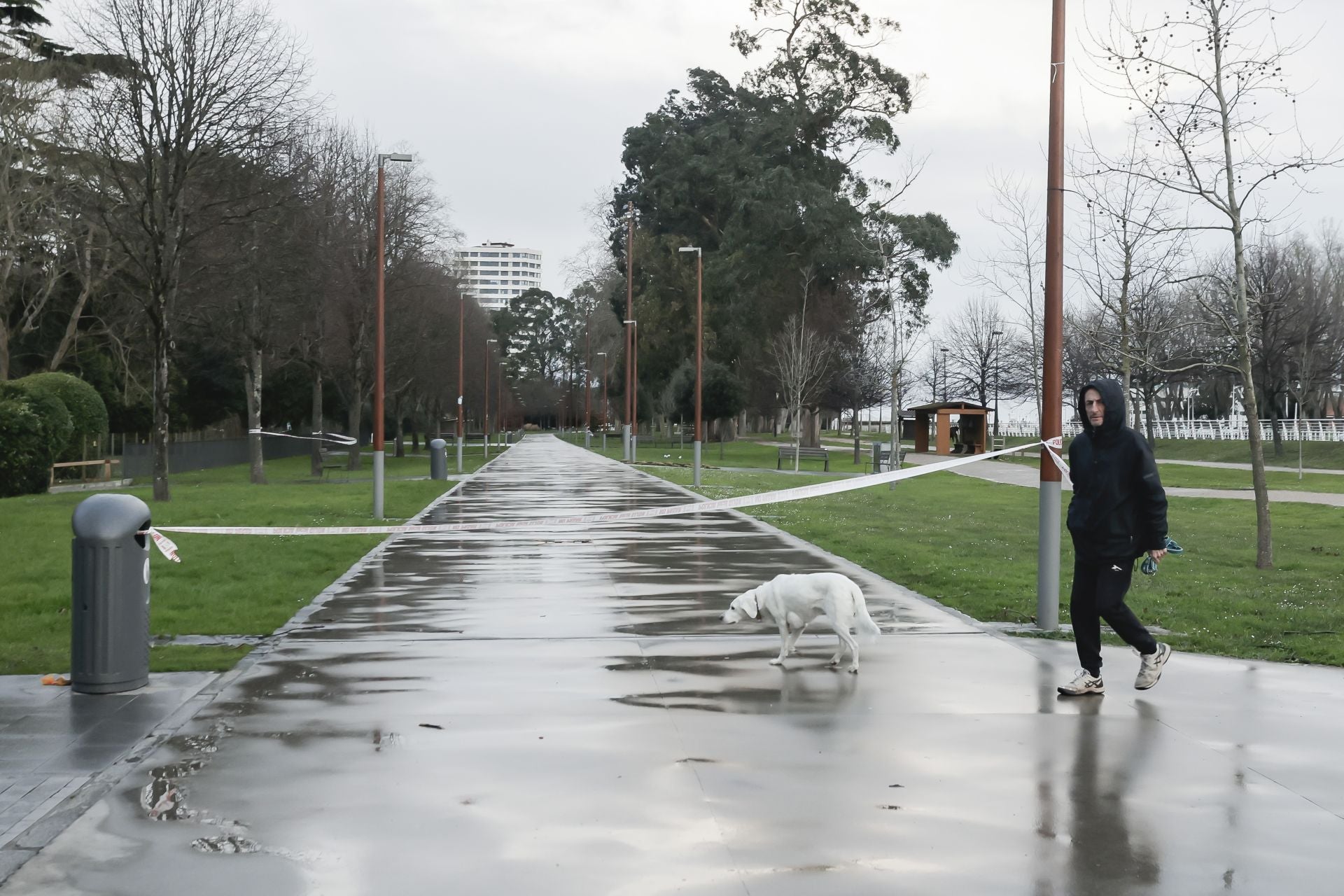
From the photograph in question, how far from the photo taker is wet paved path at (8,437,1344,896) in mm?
5059

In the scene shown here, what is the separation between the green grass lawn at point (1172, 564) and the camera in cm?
1102

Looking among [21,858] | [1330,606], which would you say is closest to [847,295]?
[1330,606]

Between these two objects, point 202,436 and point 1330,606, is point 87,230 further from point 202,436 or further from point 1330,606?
point 1330,606

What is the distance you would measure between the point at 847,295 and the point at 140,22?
43968mm

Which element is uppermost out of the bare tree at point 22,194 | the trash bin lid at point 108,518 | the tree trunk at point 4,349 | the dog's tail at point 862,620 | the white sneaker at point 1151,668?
the bare tree at point 22,194

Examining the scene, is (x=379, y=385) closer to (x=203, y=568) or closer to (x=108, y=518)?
(x=203, y=568)

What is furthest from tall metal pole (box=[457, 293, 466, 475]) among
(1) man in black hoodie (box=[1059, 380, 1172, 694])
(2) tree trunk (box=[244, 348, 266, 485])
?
(1) man in black hoodie (box=[1059, 380, 1172, 694])

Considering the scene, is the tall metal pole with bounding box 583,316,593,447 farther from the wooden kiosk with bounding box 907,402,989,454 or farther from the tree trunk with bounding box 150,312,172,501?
the tree trunk with bounding box 150,312,172,501

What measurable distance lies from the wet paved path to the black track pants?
315 millimetres

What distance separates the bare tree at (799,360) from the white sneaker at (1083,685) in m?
44.5

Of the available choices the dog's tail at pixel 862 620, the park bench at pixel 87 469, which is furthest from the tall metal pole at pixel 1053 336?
the park bench at pixel 87 469

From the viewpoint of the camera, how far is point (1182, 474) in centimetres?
4297

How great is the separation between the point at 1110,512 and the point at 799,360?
153 feet

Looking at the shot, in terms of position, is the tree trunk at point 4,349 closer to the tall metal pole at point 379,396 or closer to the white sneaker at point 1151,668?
the tall metal pole at point 379,396
